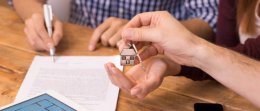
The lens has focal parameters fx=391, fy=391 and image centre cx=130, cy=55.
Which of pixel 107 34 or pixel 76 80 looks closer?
pixel 76 80

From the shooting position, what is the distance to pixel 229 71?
31.8 inches

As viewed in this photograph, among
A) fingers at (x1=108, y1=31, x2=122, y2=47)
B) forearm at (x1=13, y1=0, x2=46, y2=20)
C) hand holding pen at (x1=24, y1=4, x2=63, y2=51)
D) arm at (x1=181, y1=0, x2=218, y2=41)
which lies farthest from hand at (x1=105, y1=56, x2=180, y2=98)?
forearm at (x1=13, y1=0, x2=46, y2=20)

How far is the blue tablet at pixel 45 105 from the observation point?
2.63 feet

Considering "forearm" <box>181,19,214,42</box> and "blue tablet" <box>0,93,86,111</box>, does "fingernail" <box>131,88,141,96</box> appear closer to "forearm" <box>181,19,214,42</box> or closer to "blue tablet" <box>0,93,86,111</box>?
"blue tablet" <box>0,93,86,111</box>

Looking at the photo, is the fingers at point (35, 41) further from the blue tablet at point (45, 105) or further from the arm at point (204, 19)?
the arm at point (204, 19)

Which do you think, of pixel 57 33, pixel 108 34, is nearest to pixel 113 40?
pixel 108 34

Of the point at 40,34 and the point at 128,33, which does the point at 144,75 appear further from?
the point at 40,34

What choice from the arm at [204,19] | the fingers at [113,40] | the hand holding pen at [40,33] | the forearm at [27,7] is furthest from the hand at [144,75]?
the forearm at [27,7]

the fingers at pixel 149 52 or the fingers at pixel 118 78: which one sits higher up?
the fingers at pixel 149 52

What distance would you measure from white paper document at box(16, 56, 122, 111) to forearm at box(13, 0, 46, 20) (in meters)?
0.30

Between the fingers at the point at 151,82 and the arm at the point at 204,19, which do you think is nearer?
the fingers at the point at 151,82

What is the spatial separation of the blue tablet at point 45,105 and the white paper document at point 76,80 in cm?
3

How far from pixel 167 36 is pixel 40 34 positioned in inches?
18.2

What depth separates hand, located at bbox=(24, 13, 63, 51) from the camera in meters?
1.09
